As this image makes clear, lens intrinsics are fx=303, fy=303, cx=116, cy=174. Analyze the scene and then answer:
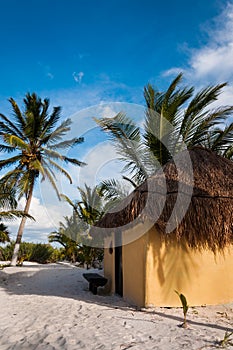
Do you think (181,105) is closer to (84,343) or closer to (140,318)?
(140,318)

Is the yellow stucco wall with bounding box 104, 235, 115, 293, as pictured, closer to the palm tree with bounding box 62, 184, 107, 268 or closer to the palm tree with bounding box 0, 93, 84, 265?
the palm tree with bounding box 62, 184, 107, 268

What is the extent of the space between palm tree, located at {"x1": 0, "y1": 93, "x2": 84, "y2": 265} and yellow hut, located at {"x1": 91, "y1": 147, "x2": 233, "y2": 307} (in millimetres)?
9221

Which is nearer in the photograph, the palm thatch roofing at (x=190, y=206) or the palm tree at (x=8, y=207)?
the palm thatch roofing at (x=190, y=206)

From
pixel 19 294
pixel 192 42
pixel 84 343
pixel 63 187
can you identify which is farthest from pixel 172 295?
pixel 63 187

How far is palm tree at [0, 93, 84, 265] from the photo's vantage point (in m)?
14.8

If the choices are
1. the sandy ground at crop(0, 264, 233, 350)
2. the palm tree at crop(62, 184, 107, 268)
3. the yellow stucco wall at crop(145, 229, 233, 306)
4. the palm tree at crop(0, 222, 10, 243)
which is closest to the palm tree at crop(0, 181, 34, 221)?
the palm tree at crop(0, 222, 10, 243)

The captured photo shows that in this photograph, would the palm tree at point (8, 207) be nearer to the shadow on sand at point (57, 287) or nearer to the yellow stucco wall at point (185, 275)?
the shadow on sand at point (57, 287)

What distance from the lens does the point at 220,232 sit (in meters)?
6.21

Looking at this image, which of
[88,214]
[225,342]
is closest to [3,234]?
[88,214]

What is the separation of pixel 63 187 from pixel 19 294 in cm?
880

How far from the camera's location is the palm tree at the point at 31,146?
583 inches

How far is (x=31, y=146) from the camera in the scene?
51.7ft

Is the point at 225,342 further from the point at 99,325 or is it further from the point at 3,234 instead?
the point at 3,234

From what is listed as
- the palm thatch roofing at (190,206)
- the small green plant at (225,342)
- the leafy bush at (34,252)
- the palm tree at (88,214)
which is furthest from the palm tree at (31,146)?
the small green plant at (225,342)
